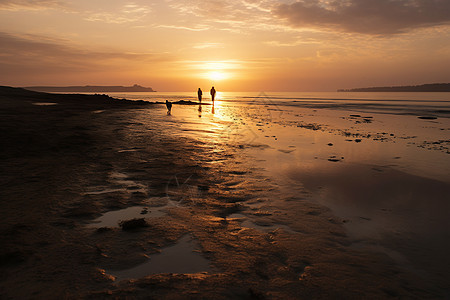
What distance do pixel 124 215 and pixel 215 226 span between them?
2071mm

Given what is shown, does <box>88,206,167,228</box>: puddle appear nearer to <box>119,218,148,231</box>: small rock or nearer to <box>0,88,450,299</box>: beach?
<box>0,88,450,299</box>: beach

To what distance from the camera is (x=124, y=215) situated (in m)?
5.88

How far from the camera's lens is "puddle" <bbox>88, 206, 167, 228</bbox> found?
5426 mm

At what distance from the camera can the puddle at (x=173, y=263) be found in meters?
3.91

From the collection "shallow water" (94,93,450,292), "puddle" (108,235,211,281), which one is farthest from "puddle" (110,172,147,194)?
"puddle" (108,235,211,281)

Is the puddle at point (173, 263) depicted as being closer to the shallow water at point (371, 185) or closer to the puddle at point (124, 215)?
the puddle at point (124, 215)

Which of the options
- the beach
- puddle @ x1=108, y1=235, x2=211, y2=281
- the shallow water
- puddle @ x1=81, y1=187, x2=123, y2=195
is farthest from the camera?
puddle @ x1=81, y1=187, x2=123, y2=195

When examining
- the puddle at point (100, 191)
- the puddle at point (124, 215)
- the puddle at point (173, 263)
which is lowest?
the puddle at point (173, 263)

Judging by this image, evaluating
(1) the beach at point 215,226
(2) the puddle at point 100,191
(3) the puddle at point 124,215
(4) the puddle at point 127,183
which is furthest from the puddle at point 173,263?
(2) the puddle at point 100,191

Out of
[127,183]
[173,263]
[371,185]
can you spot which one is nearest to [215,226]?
[173,263]

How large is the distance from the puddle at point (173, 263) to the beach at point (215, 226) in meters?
0.03

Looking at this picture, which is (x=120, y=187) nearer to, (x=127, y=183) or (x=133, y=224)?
(x=127, y=183)

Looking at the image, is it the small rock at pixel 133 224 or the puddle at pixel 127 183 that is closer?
the small rock at pixel 133 224

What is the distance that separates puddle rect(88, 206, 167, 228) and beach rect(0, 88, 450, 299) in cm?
2
